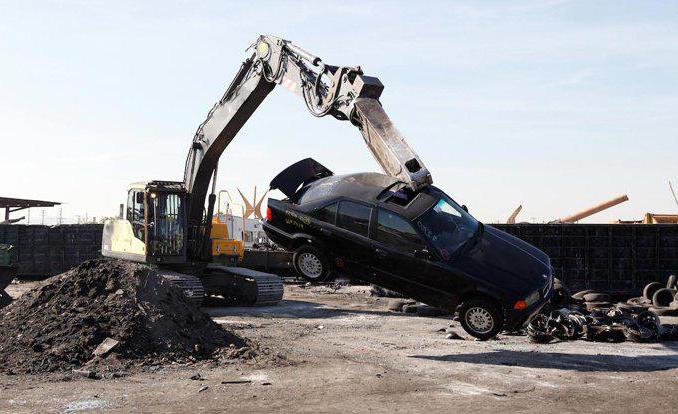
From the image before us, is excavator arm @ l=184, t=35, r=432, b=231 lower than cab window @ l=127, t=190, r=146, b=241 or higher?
higher

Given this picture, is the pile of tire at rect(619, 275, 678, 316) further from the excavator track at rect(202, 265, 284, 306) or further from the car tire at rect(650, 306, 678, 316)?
the excavator track at rect(202, 265, 284, 306)

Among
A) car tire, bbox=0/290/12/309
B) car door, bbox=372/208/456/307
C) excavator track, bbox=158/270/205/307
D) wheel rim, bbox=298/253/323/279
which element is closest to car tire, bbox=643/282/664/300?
car door, bbox=372/208/456/307

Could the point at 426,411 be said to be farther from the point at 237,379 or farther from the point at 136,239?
the point at 136,239

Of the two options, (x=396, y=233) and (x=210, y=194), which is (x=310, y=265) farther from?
(x=210, y=194)

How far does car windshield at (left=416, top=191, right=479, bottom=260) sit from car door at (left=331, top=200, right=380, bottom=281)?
92cm

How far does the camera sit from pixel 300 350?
46.0ft

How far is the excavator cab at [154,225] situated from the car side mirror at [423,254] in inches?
358

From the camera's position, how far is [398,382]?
11.1m

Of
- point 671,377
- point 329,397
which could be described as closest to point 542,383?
point 671,377

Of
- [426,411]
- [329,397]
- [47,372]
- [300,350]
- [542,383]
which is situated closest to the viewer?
[426,411]

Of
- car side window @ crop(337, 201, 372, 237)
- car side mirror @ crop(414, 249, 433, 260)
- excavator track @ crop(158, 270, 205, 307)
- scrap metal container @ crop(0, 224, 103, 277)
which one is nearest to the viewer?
car side mirror @ crop(414, 249, 433, 260)

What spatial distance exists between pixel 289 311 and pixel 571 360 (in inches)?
390

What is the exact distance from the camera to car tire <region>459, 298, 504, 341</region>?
12.6 metres

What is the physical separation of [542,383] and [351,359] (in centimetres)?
327
